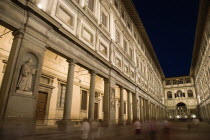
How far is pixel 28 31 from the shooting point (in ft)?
22.3

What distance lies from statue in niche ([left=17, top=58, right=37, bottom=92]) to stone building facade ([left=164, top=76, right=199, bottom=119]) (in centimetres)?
5158

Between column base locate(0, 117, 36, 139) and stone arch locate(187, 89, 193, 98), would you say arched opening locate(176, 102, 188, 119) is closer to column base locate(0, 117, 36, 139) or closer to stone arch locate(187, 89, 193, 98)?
stone arch locate(187, 89, 193, 98)

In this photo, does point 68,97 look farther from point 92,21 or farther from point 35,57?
point 92,21

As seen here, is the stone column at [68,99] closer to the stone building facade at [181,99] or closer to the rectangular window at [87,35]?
the rectangular window at [87,35]

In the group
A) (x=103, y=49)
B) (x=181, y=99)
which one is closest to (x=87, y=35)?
(x=103, y=49)

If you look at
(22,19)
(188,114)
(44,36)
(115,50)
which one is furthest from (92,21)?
(188,114)

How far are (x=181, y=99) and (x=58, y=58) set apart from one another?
4745 centimetres

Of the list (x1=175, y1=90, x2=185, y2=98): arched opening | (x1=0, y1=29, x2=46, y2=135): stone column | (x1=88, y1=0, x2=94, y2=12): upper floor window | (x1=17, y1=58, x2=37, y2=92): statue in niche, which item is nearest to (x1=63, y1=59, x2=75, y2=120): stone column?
(x1=0, y1=29, x2=46, y2=135): stone column

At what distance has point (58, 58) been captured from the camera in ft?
44.5

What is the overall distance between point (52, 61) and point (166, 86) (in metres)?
49.1

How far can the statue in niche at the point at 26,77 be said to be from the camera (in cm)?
626

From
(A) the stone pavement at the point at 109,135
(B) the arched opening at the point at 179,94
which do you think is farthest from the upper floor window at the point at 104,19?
(B) the arched opening at the point at 179,94

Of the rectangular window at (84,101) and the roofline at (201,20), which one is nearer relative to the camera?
the rectangular window at (84,101)

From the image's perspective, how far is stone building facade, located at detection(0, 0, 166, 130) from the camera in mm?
6188
